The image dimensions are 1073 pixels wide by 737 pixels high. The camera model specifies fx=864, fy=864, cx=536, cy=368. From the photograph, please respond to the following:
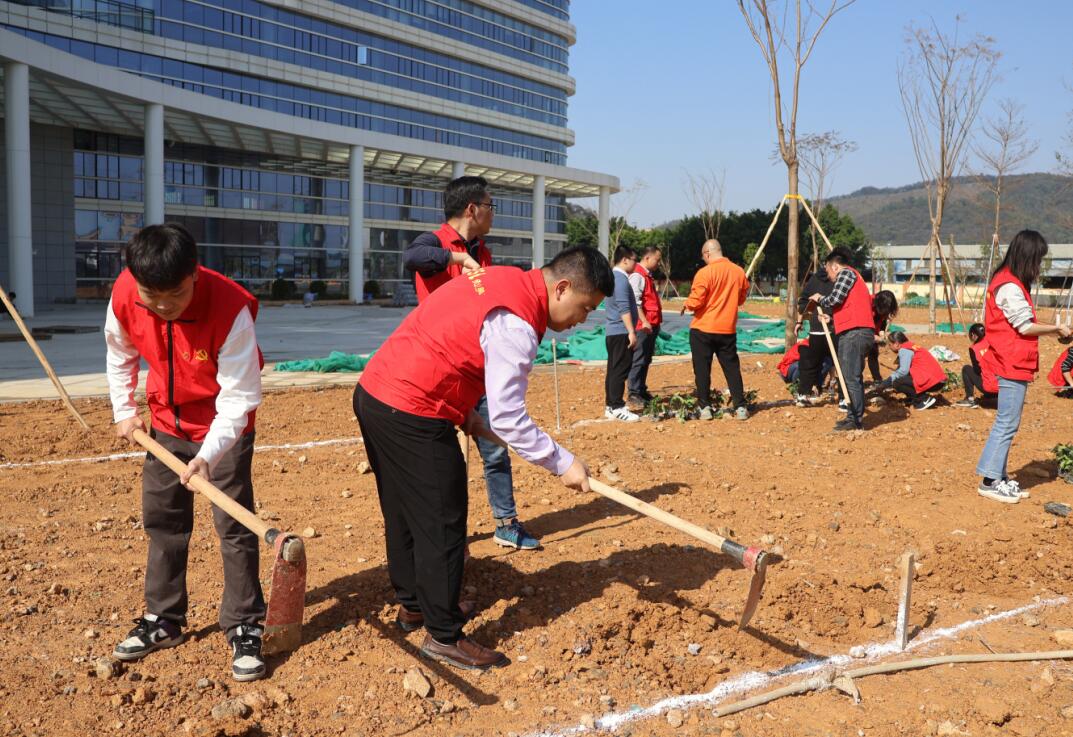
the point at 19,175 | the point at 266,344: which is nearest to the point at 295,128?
the point at 19,175

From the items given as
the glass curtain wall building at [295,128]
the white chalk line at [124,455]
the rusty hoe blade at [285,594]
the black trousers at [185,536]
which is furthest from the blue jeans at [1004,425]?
the glass curtain wall building at [295,128]

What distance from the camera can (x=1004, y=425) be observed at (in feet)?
17.9

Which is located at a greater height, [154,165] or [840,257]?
[154,165]

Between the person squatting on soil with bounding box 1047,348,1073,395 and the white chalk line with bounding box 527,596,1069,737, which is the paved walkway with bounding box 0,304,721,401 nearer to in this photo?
the person squatting on soil with bounding box 1047,348,1073,395

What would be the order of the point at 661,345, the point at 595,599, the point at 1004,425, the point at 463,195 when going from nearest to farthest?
the point at 595,599 → the point at 463,195 → the point at 1004,425 → the point at 661,345

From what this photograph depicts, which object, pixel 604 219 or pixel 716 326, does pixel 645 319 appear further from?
pixel 604 219

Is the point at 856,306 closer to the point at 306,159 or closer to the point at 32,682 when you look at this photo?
the point at 32,682

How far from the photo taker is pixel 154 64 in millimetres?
30094

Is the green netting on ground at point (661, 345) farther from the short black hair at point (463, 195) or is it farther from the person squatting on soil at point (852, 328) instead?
the short black hair at point (463, 195)

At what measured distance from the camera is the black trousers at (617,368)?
27.0 ft

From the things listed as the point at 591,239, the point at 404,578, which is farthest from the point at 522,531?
the point at 591,239

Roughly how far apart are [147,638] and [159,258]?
1.51 metres

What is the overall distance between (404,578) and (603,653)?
85cm

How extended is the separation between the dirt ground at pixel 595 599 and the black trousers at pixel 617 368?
1421 millimetres
